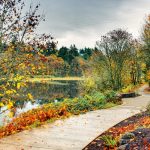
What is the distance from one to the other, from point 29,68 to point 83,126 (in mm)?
2380

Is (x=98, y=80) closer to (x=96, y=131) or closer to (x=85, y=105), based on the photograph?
(x=85, y=105)

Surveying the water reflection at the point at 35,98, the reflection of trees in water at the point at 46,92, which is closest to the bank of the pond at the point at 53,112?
the water reflection at the point at 35,98

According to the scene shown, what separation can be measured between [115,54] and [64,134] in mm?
20122

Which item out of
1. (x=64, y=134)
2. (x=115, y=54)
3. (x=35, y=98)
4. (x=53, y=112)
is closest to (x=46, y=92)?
(x=35, y=98)

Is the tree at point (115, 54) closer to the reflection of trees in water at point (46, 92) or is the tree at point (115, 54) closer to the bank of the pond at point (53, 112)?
the reflection of trees in water at point (46, 92)

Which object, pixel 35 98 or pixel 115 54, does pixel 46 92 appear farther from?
pixel 115 54

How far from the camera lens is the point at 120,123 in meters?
11.7

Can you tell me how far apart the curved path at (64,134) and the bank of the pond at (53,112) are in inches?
21.3

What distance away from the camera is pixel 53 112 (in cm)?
1298

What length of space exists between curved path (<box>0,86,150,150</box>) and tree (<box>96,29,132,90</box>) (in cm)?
1599

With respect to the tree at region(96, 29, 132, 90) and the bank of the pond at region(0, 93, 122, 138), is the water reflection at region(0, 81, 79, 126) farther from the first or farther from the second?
the tree at region(96, 29, 132, 90)

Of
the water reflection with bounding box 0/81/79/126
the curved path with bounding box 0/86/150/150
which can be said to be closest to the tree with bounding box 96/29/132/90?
the water reflection with bounding box 0/81/79/126

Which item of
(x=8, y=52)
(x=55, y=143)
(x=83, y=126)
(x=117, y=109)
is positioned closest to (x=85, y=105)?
(x=117, y=109)

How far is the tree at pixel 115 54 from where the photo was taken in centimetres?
2898
